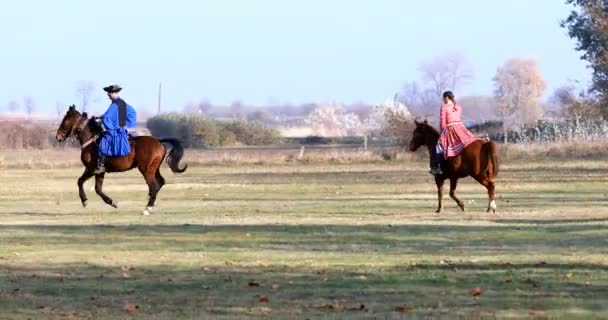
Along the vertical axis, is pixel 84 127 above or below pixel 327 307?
above

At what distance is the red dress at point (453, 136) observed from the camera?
3006 centimetres

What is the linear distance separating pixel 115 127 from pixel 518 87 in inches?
6083

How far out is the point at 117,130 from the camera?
30672 millimetres

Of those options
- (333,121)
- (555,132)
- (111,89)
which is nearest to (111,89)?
(111,89)

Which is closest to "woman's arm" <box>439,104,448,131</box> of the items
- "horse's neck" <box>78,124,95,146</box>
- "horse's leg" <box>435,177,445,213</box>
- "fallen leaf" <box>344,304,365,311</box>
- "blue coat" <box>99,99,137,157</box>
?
"horse's leg" <box>435,177,445,213</box>

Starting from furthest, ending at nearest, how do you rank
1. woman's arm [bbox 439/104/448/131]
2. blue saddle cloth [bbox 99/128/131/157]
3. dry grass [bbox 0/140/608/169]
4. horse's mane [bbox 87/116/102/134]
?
dry grass [bbox 0/140/608/169], horse's mane [bbox 87/116/102/134], blue saddle cloth [bbox 99/128/131/157], woman's arm [bbox 439/104/448/131]

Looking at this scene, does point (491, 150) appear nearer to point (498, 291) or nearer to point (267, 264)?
point (267, 264)

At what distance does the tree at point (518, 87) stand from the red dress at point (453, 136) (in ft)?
436

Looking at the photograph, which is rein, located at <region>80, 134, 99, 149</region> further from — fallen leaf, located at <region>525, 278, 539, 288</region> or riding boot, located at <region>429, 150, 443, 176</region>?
fallen leaf, located at <region>525, 278, 539, 288</region>

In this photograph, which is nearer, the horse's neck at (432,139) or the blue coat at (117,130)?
the blue coat at (117,130)

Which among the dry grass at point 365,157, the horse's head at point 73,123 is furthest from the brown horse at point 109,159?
the dry grass at point 365,157

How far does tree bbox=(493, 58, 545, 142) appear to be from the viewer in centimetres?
17012

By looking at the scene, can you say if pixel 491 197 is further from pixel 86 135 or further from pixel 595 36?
pixel 595 36

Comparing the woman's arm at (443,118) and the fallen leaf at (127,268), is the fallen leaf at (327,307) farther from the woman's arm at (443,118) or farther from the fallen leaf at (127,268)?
the woman's arm at (443,118)
